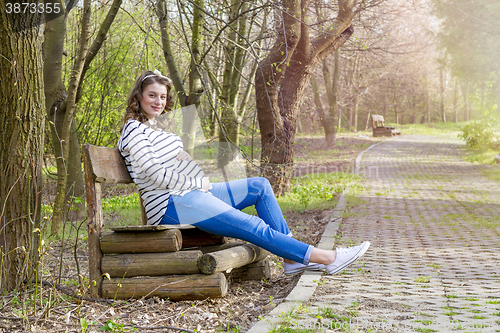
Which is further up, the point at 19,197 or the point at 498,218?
the point at 19,197

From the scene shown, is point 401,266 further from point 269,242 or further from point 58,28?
point 58,28

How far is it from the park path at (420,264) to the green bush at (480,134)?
27.0ft

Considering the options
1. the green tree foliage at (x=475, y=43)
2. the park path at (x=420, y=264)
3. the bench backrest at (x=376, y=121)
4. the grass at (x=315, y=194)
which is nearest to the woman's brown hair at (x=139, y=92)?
the park path at (x=420, y=264)

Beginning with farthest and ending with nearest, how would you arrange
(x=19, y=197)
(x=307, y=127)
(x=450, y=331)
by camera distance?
(x=307, y=127), (x=19, y=197), (x=450, y=331)

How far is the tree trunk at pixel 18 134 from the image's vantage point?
3.30 metres

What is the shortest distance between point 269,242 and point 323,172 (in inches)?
438

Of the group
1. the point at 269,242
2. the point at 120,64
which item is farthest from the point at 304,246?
the point at 120,64

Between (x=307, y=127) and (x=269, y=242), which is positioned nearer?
(x=269, y=242)

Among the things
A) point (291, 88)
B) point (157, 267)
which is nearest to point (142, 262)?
point (157, 267)

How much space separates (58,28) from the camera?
587 centimetres

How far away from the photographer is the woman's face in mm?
3828

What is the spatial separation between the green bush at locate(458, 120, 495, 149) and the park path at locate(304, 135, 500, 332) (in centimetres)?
823

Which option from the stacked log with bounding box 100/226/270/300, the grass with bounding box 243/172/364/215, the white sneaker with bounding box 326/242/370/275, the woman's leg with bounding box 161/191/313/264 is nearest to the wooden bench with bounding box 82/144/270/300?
the stacked log with bounding box 100/226/270/300

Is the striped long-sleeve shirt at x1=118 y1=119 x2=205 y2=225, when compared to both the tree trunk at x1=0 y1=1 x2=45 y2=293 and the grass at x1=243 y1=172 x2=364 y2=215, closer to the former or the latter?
the tree trunk at x1=0 y1=1 x2=45 y2=293
